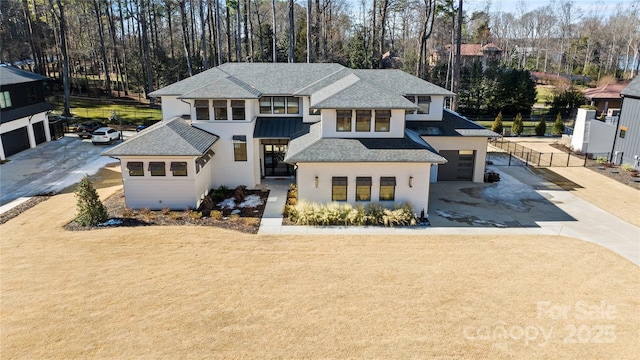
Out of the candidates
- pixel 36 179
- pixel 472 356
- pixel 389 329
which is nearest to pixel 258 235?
pixel 389 329

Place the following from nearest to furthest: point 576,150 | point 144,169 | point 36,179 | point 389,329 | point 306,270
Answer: point 389,329
point 306,270
point 144,169
point 36,179
point 576,150

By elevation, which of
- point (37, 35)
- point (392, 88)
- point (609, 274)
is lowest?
point (609, 274)

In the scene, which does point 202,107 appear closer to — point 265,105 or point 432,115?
point 265,105

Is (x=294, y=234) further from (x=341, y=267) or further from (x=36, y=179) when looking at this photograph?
(x=36, y=179)

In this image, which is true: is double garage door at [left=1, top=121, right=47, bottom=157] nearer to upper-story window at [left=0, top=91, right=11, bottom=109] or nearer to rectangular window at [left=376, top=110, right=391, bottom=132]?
upper-story window at [left=0, top=91, right=11, bottom=109]

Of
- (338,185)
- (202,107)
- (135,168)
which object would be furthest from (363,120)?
(135,168)
